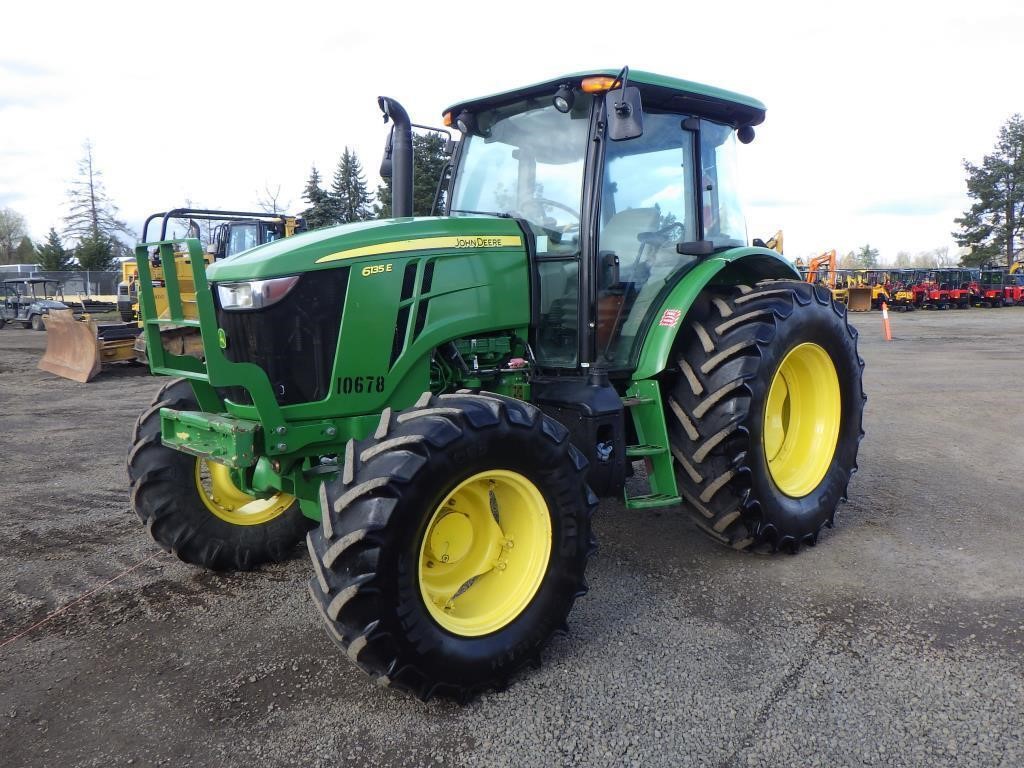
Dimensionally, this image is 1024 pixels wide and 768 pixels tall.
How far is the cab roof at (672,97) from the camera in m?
3.72

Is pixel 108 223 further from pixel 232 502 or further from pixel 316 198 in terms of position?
pixel 232 502

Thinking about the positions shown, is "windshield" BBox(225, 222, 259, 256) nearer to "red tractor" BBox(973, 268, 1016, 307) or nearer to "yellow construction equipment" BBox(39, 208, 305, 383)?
"yellow construction equipment" BBox(39, 208, 305, 383)

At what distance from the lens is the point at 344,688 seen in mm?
2822

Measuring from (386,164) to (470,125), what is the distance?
541 mm

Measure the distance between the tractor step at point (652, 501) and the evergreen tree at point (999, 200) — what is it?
50498 mm

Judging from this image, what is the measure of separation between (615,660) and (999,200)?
52.1 m

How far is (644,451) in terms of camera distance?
3807 mm

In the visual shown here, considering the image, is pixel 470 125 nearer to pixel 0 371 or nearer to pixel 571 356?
pixel 571 356

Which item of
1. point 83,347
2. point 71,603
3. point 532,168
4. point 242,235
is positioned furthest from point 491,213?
point 242,235

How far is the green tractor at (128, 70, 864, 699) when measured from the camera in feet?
8.97

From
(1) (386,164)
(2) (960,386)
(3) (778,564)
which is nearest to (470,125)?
(1) (386,164)

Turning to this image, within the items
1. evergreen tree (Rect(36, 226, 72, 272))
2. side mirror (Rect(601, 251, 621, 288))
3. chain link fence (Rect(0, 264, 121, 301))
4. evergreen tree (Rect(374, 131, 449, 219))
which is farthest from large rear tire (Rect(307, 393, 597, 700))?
evergreen tree (Rect(36, 226, 72, 272))

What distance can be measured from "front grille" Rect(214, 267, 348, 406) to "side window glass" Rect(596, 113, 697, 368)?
1.40 metres

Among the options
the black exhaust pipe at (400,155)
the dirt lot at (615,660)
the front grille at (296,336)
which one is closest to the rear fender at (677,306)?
the dirt lot at (615,660)
